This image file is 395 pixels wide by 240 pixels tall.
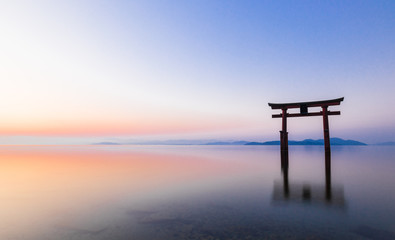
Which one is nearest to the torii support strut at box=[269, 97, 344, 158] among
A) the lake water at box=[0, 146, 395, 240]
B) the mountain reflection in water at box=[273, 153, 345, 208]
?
the lake water at box=[0, 146, 395, 240]

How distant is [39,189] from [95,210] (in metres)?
4.87

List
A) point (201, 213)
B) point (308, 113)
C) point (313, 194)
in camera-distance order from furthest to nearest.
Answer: point (308, 113)
point (313, 194)
point (201, 213)

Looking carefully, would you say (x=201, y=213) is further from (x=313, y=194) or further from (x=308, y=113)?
(x=308, y=113)

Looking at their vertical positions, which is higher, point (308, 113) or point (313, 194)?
point (308, 113)

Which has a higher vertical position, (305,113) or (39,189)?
(305,113)

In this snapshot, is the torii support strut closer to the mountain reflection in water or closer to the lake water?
the lake water

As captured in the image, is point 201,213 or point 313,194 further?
point 313,194

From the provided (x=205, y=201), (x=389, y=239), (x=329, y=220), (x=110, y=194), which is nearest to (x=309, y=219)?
(x=329, y=220)

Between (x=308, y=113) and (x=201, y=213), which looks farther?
(x=308, y=113)

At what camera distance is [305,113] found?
1981 centimetres

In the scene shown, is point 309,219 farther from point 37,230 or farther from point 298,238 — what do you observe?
point 37,230

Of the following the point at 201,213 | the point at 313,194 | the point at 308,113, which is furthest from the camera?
the point at 308,113

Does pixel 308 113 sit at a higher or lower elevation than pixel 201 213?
higher

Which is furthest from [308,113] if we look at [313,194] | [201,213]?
[201,213]
